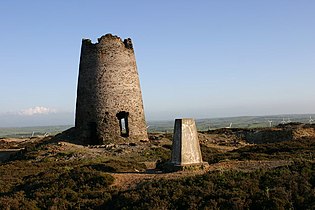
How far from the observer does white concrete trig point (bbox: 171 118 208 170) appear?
50.1ft

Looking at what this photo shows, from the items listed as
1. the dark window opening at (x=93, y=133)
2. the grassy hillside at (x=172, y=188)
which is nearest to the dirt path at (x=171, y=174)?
the grassy hillside at (x=172, y=188)

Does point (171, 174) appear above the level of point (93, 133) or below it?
below

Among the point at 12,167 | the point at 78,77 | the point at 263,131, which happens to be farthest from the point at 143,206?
the point at 263,131

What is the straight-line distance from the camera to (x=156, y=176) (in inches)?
575

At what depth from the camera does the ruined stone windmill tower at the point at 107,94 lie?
27516 mm

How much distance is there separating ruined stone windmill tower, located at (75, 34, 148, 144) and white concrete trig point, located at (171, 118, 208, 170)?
1257 centimetres

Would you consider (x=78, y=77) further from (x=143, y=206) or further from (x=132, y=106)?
(x=143, y=206)

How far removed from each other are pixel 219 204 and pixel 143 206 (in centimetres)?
201

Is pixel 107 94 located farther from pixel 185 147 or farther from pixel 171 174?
pixel 171 174

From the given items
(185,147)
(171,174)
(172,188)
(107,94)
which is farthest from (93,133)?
(172,188)

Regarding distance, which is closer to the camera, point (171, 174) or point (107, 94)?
point (171, 174)

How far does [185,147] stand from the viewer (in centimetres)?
1530

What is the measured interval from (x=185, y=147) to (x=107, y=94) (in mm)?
13124

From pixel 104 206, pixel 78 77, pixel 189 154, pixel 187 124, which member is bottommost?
pixel 104 206
